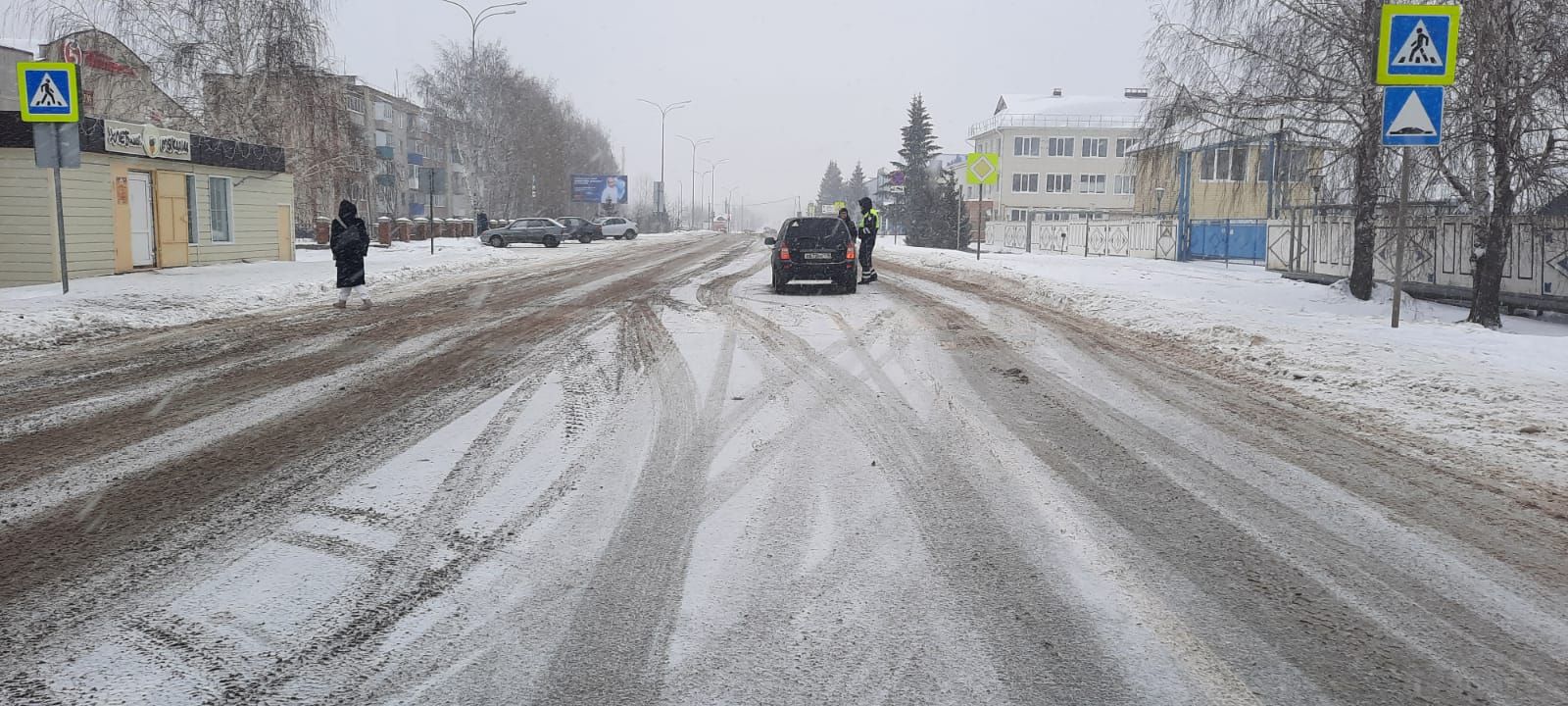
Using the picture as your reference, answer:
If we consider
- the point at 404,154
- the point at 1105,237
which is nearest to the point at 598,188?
the point at 404,154

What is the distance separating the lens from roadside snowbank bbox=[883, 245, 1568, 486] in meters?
6.39

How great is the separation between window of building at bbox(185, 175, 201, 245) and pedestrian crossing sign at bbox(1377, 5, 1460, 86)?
2410 cm

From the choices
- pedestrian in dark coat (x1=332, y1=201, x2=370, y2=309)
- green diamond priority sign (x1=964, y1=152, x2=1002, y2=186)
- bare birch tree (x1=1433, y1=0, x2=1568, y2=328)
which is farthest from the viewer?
green diamond priority sign (x1=964, y1=152, x2=1002, y2=186)

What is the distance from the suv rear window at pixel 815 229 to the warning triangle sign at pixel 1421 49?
31.1 ft

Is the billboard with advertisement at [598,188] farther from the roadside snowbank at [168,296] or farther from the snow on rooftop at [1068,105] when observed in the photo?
the roadside snowbank at [168,296]

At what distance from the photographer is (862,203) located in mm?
20906

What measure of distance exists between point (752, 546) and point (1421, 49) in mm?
9368

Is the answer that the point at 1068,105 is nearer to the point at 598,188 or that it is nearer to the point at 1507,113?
the point at 598,188

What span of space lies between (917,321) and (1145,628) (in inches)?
380

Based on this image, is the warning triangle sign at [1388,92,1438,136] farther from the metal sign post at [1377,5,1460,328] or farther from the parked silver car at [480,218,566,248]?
the parked silver car at [480,218,566,248]

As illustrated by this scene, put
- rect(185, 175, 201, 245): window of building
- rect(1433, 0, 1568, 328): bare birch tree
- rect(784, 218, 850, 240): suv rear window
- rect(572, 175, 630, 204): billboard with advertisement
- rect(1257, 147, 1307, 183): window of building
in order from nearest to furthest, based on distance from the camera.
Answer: rect(1433, 0, 1568, 328): bare birch tree
rect(1257, 147, 1307, 183): window of building
rect(784, 218, 850, 240): suv rear window
rect(185, 175, 201, 245): window of building
rect(572, 175, 630, 204): billboard with advertisement

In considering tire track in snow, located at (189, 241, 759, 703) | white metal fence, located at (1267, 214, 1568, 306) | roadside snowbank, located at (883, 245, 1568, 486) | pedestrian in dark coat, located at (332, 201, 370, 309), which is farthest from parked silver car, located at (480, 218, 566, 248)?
tire track in snow, located at (189, 241, 759, 703)

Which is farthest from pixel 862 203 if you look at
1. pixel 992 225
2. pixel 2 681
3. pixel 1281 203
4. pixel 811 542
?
pixel 992 225

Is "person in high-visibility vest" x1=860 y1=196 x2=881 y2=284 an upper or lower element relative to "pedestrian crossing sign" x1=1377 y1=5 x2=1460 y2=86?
lower
